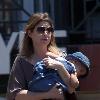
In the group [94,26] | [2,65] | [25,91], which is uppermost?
[25,91]

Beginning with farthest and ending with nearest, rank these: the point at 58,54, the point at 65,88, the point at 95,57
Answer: the point at 95,57 < the point at 58,54 < the point at 65,88

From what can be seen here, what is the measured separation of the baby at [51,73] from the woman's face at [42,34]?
195 millimetres

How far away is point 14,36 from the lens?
9625mm

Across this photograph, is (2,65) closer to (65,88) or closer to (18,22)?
(18,22)

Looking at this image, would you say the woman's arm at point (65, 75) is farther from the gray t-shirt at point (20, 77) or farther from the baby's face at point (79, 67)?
the gray t-shirt at point (20, 77)

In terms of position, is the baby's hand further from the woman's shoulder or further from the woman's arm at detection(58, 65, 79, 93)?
the woman's shoulder

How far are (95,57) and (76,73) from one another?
6514mm

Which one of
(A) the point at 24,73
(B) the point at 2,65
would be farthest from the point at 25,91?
(B) the point at 2,65

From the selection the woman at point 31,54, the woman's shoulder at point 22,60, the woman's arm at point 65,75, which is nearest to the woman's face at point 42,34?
the woman at point 31,54

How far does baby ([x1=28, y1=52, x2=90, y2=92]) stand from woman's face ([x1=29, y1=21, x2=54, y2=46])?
0.20m

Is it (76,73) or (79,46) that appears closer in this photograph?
(76,73)

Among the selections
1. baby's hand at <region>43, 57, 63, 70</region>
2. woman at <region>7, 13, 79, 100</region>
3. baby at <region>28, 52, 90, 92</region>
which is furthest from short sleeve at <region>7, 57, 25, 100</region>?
baby's hand at <region>43, 57, 63, 70</region>

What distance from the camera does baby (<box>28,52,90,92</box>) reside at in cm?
298

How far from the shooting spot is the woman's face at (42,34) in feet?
10.4
